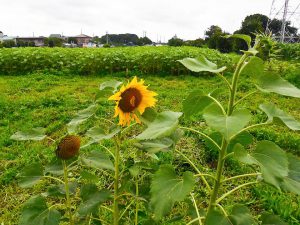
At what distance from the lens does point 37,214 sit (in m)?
1.14

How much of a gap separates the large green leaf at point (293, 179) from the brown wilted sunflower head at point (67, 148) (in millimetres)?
633

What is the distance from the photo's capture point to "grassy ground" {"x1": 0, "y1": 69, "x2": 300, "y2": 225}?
2.33 meters

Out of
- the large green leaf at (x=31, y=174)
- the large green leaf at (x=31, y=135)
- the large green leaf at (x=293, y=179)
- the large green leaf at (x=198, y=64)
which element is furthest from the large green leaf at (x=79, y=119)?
the large green leaf at (x=293, y=179)

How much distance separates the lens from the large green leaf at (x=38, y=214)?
1115mm

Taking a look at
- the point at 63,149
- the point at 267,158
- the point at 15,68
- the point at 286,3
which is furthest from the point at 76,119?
the point at 286,3

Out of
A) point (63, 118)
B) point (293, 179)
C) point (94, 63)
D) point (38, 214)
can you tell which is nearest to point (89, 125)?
point (63, 118)

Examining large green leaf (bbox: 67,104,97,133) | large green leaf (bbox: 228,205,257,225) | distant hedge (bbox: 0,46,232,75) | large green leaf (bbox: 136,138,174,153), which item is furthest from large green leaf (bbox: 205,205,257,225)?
distant hedge (bbox: 0,46,232,75)

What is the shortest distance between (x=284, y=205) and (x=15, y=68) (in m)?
7.94

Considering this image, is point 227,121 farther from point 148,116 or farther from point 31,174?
point 31,174

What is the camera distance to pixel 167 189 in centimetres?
94

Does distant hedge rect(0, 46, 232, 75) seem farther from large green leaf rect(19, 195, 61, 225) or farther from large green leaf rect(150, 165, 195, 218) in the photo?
large green leaf rect(150, 165, 195, 218)

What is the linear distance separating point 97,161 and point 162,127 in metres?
0.35

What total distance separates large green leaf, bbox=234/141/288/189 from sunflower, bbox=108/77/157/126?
392 millimetres

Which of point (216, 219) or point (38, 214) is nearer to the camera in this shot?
point (216, 219)
